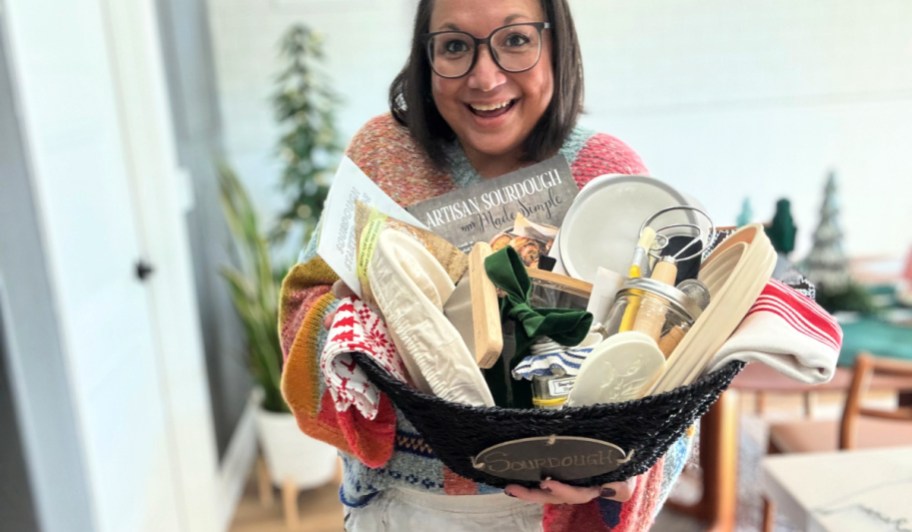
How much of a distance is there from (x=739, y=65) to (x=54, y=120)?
2.30m

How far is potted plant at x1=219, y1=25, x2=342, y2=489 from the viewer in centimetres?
211

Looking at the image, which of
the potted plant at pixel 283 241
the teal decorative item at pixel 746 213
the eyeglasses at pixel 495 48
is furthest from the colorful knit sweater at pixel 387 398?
the potted plant at pixel 283 241

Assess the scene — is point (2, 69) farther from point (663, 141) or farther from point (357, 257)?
point (663, 141)

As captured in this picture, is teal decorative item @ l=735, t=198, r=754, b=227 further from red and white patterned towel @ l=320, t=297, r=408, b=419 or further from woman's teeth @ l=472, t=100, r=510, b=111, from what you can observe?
red and white patterned towel @ l=320, t=297, r=408, b=419

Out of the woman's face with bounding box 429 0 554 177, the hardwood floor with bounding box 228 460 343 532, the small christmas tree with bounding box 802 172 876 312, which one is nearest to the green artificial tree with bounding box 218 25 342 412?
the hardwood floor with bounding box 228 460 343 532

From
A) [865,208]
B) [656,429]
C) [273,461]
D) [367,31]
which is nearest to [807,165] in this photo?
[865,208]

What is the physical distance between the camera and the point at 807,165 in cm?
266

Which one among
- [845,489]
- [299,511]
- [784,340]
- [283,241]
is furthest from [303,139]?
[784,340]

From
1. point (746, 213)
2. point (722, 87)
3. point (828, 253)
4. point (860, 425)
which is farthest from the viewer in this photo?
point (722, 87)

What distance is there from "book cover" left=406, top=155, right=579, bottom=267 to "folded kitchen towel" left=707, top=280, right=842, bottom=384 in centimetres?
23

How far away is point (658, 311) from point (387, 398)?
0.95 feet

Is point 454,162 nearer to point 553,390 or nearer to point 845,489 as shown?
point 553,390

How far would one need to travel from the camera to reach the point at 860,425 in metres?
1.89

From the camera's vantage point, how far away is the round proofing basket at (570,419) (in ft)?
1.71
